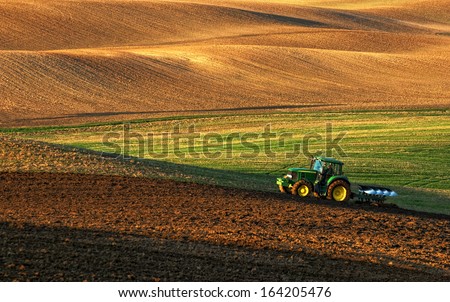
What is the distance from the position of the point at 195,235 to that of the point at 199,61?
4711cm

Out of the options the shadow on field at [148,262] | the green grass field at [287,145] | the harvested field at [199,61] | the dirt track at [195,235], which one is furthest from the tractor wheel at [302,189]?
the harvested field at [199,61]

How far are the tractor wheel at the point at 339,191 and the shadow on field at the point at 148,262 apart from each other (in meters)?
6.68

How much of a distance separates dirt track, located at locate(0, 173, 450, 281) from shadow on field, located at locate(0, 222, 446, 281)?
0.02m

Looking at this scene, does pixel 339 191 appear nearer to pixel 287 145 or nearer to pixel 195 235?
pixel 195 235

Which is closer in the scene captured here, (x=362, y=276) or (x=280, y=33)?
(x=362, y=276)

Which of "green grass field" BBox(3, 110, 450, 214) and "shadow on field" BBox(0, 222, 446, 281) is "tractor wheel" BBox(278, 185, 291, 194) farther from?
"shadow on field" BBox(0, 222, 446, 281)

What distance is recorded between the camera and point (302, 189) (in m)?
24.2

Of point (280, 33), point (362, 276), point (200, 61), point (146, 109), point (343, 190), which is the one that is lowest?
point (362, 276)

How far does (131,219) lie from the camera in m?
19.9

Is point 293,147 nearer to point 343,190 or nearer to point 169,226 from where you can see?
point 343,190

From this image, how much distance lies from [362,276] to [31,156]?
14.2 m

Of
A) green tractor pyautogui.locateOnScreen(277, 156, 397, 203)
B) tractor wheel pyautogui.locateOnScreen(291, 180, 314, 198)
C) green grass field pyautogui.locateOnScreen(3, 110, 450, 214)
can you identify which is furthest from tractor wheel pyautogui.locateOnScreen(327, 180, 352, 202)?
green grass field pyautogui.locateOnScreen(3, 110, 450, 214)

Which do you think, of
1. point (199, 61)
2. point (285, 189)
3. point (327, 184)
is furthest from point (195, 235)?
point (199, 61)

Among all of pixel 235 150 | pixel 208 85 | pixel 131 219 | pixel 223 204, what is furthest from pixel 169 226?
pixel 208 85
